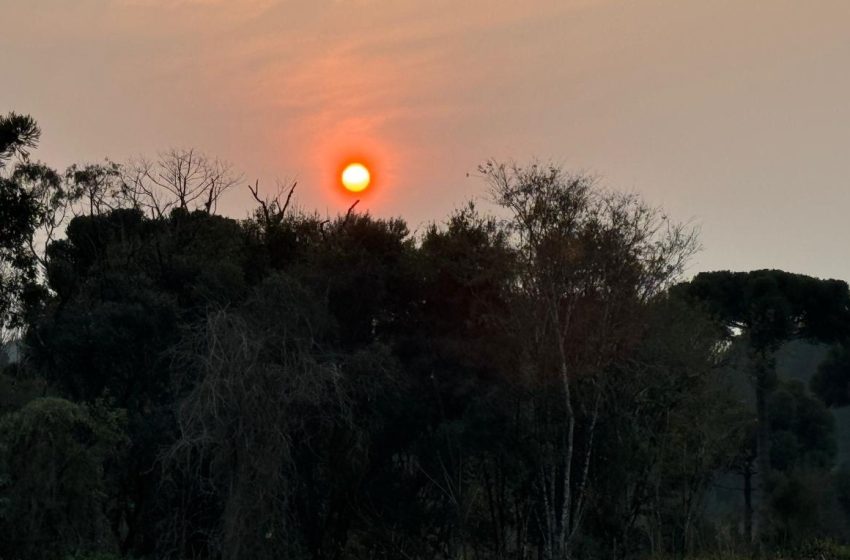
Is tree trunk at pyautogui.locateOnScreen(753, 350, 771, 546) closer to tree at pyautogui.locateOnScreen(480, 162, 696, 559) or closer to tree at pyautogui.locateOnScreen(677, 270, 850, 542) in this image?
tree at pyautogui.locateOnScreen(677, 270, 850, 542)

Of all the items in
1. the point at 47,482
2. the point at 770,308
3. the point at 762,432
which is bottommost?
the point at 47,482

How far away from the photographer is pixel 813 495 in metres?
37.2

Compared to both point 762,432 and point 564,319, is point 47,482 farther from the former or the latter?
point 762,432

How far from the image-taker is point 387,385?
93.5 ft

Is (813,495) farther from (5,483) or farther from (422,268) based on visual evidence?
(5,483)

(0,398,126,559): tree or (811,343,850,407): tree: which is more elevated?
(811,343,850,407): tree

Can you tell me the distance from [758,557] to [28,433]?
17.8m

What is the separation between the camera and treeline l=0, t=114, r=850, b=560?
84.5 feet

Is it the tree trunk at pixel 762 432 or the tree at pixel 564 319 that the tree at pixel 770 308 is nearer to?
the tree trunk at pixel 762 432

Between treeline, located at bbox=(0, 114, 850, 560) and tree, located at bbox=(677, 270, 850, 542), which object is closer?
treeline, located at bbox=(0, 114, 850, 560)

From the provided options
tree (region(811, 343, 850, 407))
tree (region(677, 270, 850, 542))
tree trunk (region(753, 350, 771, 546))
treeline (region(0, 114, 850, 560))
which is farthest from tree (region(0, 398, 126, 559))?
tree (region(811, 343, 850, 407))

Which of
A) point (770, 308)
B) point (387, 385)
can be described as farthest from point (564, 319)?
point (770, 308)

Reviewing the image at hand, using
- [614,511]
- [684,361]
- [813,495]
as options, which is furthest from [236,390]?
[813,495]

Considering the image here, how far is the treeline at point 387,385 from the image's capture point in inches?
1014
